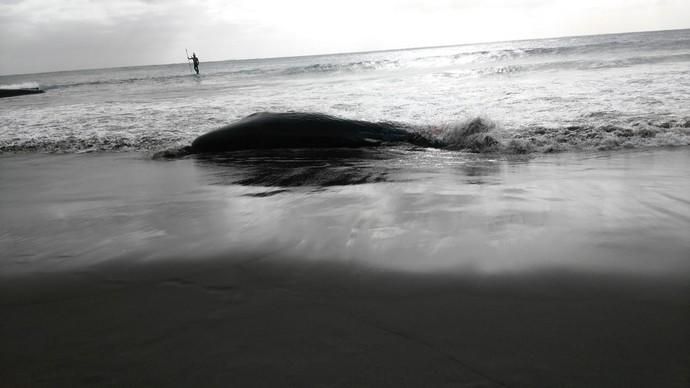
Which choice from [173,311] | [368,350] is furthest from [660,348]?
[173,311]

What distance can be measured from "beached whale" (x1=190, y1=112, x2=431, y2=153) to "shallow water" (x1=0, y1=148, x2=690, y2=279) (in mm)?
1207

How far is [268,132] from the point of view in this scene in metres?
6.26

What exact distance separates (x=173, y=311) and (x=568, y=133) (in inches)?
212

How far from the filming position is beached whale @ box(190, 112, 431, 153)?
6055 mm

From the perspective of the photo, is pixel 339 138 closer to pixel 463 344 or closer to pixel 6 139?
pixel 463 344

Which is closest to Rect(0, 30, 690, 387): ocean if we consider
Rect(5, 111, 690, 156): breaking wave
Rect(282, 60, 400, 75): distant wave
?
Rect(5, 111, 690, 156): breaking wave

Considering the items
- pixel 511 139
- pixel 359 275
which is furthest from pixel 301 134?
pixel 359 275

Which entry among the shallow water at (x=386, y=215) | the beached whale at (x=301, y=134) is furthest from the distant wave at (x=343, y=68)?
the shallow water at (x=386, y=215)

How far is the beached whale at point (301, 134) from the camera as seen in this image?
6.05m

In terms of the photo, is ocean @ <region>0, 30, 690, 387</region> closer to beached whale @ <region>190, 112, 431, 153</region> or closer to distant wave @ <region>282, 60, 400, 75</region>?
beached whale @ <region>190, 112, 431, 153</region>

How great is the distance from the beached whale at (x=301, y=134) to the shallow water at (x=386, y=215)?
47.5 inches

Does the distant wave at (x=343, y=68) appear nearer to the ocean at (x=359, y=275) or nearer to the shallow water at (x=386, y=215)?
the shallow water at (x=386, y=215)

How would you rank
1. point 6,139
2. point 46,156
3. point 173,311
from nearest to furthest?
point 173,311, point 46,156, point 6,139

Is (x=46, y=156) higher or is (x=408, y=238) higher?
(x=46, y=156)
